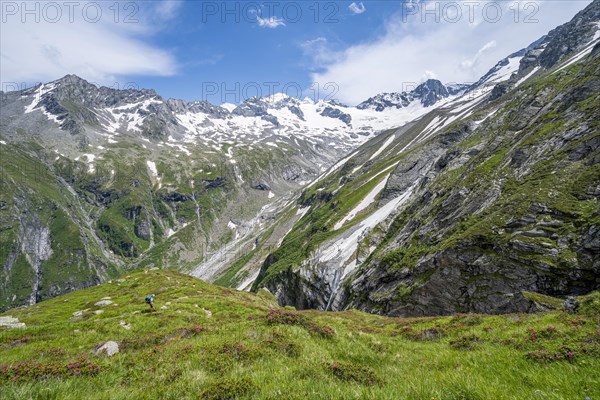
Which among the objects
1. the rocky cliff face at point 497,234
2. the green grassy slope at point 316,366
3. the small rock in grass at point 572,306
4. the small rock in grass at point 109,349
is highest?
the small rock in grass at point 109,349

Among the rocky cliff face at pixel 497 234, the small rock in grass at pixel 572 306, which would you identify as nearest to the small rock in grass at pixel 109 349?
the small rock in grass at pixel 572 306

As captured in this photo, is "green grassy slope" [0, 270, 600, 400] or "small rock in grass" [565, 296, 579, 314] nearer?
"green grassy slope" [0, 270, 600, 400]

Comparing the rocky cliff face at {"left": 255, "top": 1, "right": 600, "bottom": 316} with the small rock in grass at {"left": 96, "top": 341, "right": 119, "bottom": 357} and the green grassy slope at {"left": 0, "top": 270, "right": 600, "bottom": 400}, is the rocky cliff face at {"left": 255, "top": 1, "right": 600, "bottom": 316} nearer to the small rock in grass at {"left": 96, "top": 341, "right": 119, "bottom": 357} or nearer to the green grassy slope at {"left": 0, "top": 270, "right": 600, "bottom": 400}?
the green grassy slope at {"left": 0, "top": 270, "right": 600, "bottom": 400}

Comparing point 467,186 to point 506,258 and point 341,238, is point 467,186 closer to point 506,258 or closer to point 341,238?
point 506,258

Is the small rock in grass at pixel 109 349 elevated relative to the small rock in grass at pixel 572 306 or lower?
elevated

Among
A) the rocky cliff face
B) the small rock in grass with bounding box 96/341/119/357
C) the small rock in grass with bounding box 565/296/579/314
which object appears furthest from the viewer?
the rocky cliff face

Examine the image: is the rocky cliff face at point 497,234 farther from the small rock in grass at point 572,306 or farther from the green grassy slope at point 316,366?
the green grassy slope at point 316,366

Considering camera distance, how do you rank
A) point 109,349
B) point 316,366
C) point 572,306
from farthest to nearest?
1. point 572,306
2. point 109,349
3. point 316,366

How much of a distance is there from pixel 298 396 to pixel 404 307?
37.6m

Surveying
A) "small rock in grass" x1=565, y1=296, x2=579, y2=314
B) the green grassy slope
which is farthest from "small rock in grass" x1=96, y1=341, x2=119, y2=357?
"small rock in grass" x1=565, y1=296, x2=579, y2=314

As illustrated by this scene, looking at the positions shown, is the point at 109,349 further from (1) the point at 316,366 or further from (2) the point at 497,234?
(2) the point at 497,234

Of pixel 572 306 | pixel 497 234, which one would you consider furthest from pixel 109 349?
pixel 497 234

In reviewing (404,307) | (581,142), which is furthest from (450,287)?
(581,142)

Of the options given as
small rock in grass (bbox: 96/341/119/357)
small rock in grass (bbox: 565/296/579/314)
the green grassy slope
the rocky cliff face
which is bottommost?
the rocky cliff face
